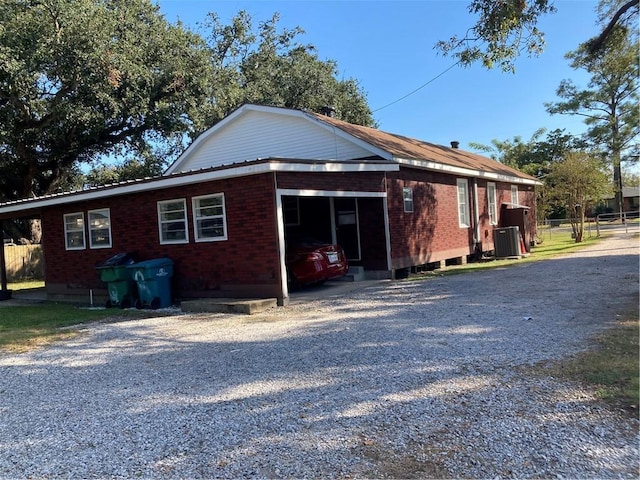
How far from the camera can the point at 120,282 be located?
1245 cm

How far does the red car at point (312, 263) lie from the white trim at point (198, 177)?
2.13 m

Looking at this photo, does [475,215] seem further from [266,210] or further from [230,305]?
[230,305]

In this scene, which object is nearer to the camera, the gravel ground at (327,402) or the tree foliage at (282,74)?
the gravel ground at (327,402)

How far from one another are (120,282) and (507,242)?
1327 centimetres

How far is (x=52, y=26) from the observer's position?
19.4 metres

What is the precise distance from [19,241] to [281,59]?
18744 millimetres

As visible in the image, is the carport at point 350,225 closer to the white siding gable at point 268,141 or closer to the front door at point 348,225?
the front door at point 348,225

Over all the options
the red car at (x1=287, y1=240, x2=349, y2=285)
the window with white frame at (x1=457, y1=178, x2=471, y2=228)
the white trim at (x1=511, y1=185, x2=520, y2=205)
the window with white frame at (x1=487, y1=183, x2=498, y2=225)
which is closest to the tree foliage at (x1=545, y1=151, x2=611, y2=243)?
the white trim at (x1=511, y1=185, x2=520, y2=205)

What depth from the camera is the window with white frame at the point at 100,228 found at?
46.7ft

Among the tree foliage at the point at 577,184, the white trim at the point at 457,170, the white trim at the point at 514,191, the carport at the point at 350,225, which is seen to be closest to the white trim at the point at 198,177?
the carport at the point at 350,225

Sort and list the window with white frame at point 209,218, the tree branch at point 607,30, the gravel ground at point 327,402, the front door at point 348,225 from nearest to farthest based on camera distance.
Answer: the gravel ground at point 327,402 < the window with white frame at point 209,218 < the tree branch at point 607,30 < the front door at point 348,225

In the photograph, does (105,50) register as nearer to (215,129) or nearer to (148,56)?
(148,56)

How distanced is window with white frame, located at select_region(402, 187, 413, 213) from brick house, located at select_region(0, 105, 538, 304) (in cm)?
3

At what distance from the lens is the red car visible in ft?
41.1
